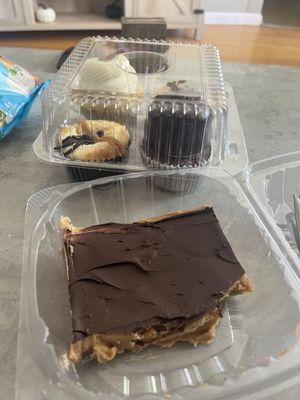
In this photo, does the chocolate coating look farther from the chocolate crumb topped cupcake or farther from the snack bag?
the snack bag

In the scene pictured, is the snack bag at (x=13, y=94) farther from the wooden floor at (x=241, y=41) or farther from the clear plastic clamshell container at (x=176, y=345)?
the wooden floor at (x=241, y=41)

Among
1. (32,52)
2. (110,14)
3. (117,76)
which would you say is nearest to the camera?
(117,76)

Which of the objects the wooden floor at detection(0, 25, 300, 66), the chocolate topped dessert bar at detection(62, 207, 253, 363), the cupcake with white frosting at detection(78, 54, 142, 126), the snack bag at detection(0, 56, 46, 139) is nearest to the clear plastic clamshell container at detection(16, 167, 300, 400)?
the chocolate topped dessert bar at detection(62, 207, 253, 363)

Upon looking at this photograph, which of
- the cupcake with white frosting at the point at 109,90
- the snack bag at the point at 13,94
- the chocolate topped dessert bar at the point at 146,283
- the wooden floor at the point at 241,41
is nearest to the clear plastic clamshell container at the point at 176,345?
the chocolate topped dessert bar at the point at 146,283

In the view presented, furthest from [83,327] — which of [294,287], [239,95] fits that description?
[239,95]

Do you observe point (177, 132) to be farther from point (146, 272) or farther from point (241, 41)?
point (241, 41)

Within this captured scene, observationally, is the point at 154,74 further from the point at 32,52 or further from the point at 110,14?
the point at 110,14

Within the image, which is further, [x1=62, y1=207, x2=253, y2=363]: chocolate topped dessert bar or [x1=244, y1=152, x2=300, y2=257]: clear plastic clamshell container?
[x1=244, y1=152, x2=300, y2=257]: clear plastic clamshell container
